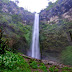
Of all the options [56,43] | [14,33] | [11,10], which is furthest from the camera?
Answer: [11,10]

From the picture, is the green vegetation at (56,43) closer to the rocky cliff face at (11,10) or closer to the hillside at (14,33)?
the hillside at (14,33)

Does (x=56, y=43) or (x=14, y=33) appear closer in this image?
(x=14, y=33)

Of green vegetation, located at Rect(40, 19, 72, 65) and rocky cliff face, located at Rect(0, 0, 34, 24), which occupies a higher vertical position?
rocky cliff face, located at Rect(0, 0, 34, 24)

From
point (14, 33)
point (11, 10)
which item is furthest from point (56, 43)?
point (11, 10)

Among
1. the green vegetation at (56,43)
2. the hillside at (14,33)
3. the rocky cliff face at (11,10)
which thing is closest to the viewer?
the hillside at (14,33)

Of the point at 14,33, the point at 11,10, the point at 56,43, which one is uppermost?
the point at 11,10

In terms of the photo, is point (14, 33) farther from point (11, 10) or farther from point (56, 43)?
point (11, 10)

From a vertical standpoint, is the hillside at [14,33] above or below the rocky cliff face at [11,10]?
below

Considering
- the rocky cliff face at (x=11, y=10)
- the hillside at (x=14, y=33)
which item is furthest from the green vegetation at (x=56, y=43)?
the rocky cliff face at (x=11, y=10)

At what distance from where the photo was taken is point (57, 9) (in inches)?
837

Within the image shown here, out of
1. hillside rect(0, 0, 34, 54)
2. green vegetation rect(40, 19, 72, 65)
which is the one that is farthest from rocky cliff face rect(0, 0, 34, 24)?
green vegetation rect(40, 19, 72, 65)

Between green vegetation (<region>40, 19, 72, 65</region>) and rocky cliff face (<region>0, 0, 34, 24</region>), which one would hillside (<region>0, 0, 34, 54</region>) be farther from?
green vegetation (<region>40, 19, 72, 65</region>)

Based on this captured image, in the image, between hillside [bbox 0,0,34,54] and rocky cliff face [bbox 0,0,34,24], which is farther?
rocky cliff face [bbox 0,0,34,24]

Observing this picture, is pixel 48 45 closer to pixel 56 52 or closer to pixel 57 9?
pixel 56 52
